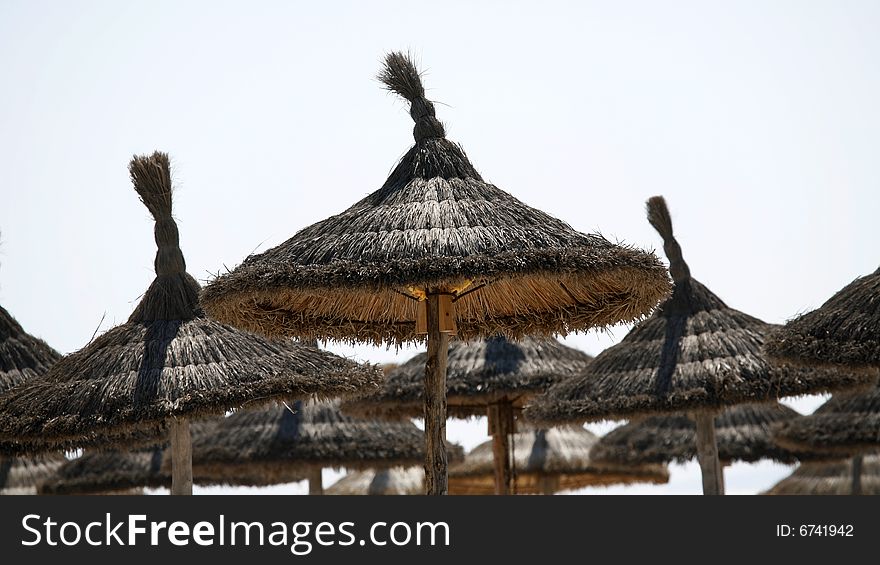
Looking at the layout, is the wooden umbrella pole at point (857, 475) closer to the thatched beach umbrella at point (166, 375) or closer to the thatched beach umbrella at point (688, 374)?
the thatched beach umbrella at point (688, 374)

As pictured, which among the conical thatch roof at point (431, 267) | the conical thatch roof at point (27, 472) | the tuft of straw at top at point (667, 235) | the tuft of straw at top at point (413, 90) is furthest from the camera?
the conical thatch roof at point (27, 472)

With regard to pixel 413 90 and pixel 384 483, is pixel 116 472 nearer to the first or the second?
pixel 384 483

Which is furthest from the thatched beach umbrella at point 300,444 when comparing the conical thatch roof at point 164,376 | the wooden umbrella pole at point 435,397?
the wooden umbrella pole at point 435,397

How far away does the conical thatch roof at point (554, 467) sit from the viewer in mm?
19594

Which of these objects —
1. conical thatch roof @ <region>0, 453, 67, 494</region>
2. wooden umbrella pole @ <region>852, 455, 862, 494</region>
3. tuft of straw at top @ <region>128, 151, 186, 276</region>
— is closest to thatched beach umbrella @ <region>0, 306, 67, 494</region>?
tuft of straw at top @ <region>128, 151, 186, 276</region>

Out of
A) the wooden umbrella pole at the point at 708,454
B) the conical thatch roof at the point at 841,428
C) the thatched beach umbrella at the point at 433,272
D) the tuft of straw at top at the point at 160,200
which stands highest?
the tuft of straw at top at the point at 160,200

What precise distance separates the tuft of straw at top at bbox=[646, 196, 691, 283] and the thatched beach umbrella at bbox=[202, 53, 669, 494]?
12.7 feet

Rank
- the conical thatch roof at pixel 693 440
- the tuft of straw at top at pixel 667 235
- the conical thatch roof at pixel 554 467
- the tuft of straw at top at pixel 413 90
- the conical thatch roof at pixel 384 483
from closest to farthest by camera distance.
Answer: the tuft of straw at top at pixel 413 90 < the tuft of straw at top at pixel 667 235 < the conical thatch roof at pixel 693 440 < the conical thatch roof at pixel 554 467 < the conical thatch roof at pixel 384 483

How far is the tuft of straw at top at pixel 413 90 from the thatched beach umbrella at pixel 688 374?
379 centimetres

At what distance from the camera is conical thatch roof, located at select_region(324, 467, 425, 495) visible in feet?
71.7
